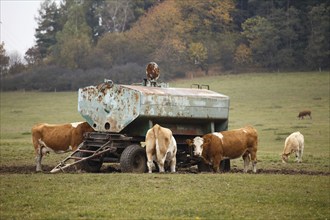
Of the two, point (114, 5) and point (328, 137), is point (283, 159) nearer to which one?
point (328, 137)

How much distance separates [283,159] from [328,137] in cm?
1276

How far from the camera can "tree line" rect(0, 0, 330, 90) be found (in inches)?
3145

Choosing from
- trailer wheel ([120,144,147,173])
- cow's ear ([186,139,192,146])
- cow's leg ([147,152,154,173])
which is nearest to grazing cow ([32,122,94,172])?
trailer wheel ([120,144,147,173])

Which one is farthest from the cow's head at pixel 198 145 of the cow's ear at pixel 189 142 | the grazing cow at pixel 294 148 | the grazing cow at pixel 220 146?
the grazing cow at pixel 294 148

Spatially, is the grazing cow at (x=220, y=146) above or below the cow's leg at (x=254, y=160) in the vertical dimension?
above

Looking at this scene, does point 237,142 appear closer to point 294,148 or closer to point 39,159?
point 39,159

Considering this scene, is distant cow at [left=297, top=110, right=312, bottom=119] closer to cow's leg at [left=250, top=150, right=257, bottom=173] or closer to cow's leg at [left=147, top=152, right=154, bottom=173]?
cow's leg at [left=250, top=150, right=257, bottom=173]

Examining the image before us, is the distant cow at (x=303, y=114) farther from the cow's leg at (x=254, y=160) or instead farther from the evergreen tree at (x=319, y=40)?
the cow's leg at (x=254, y=160)

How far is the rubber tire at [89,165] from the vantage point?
22.2 m

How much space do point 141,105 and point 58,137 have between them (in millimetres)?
2885

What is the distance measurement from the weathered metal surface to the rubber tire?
1.15 metres

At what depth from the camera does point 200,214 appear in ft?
46.2

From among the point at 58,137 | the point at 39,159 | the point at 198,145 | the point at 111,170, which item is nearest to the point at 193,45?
the point at 111,170

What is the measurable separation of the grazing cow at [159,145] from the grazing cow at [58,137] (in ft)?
7.49
